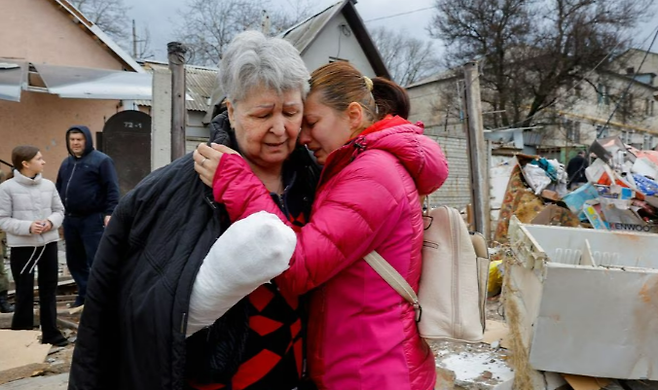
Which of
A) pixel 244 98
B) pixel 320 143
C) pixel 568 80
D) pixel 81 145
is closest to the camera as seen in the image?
pixel 244 98

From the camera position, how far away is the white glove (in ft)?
3.29

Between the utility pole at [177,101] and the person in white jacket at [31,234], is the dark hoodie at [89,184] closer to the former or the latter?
the person in white jacket at [31,234]

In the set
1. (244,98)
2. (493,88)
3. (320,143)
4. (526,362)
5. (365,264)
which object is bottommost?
(526,362)

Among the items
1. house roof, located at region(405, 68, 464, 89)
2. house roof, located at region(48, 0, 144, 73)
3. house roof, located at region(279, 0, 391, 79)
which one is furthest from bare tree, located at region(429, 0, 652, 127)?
house roof, located at region(48, 0, 144, 73)

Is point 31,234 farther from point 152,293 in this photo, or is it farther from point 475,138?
point 475,138

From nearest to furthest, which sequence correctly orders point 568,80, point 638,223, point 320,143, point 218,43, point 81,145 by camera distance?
point 320,143 → point 81,145 → point 638,223 → point 568,80 → point 218,43

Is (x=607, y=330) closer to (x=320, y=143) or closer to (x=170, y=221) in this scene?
(x=320, y=143)

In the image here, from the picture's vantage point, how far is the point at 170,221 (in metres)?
1.24

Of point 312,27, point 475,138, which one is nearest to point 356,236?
point 475,138

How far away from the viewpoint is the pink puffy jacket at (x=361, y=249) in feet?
3.86

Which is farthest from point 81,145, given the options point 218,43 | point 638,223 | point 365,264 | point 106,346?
point 218,43

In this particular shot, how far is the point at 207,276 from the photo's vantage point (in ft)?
3.51

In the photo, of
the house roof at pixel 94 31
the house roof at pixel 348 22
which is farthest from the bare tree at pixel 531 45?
the house roof at pixel 94 31

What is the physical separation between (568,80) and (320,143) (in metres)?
27.3
